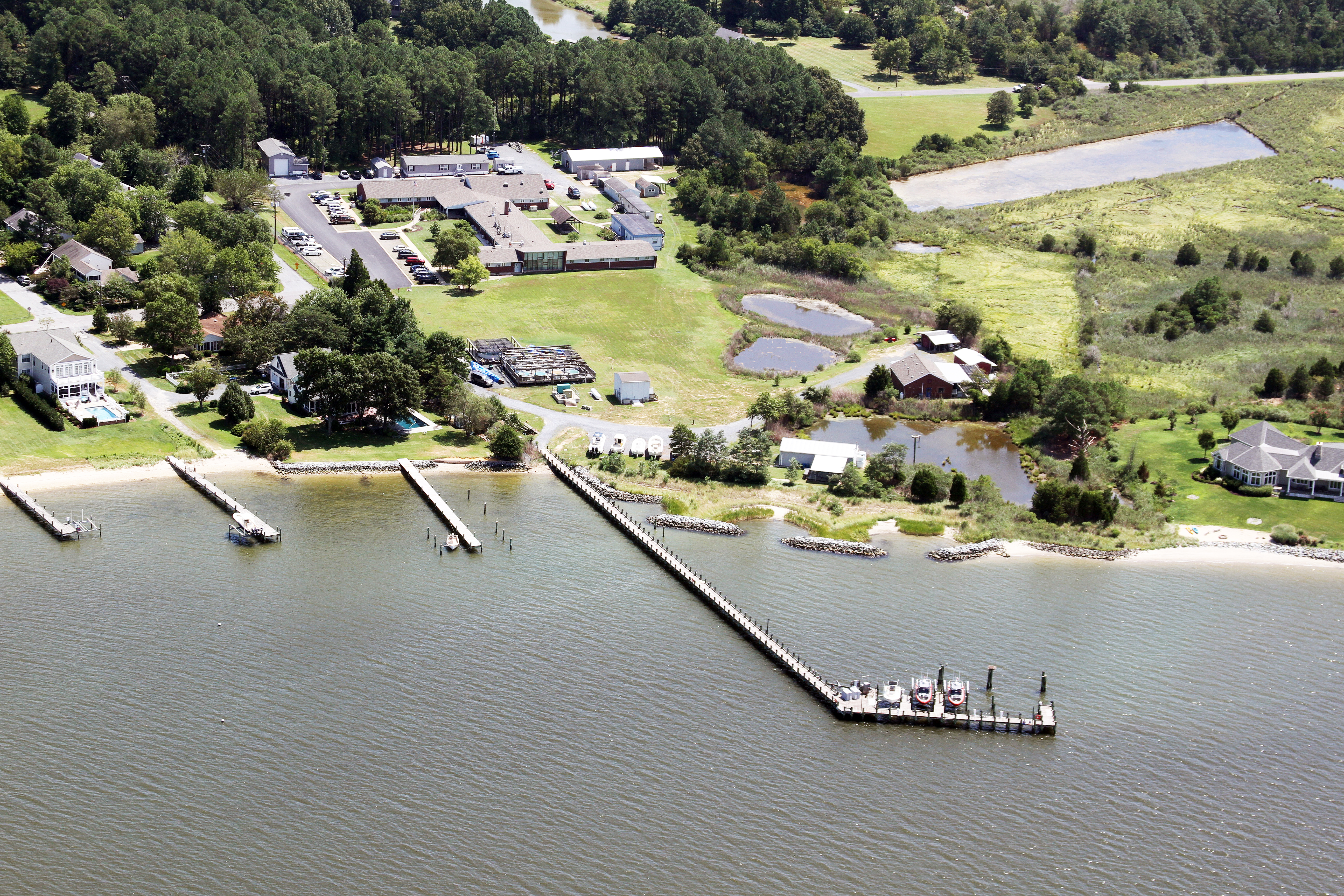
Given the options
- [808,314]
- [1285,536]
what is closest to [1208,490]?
[1285,536]

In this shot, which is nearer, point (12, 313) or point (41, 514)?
point (41, 514)

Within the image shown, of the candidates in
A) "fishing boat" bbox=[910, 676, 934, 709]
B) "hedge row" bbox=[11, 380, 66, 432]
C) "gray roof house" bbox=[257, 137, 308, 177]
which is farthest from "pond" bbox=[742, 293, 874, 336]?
"hedge row" bbox=[11, 380, 66, 432]

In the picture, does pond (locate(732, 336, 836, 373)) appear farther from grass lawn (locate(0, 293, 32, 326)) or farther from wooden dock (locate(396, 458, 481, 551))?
grass lawn (locate(0, 293, 32, 326))

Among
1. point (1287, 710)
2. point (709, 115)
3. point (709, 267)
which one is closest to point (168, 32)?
point (709, 115)

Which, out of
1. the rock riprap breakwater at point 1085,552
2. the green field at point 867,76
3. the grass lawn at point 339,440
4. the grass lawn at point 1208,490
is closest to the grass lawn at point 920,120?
the green field at point 867,76

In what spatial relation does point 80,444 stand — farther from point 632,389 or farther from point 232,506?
point 632,389

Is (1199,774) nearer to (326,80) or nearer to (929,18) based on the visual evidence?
(326,80)
